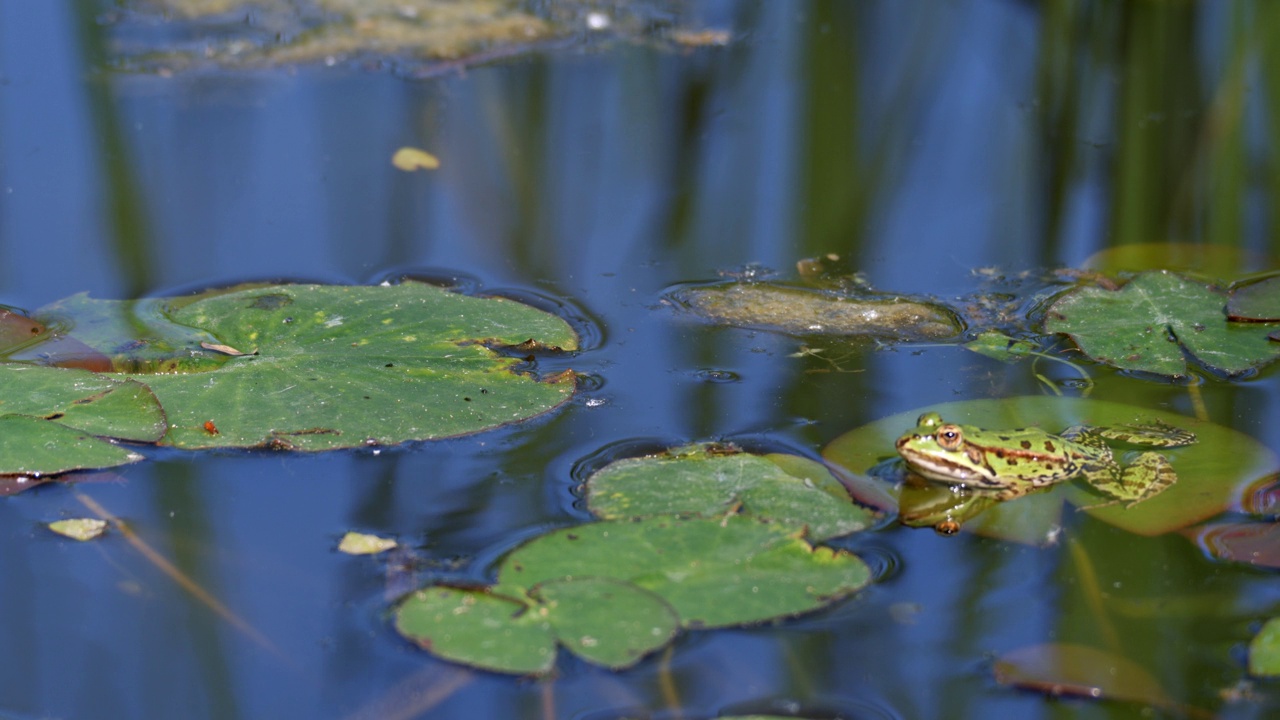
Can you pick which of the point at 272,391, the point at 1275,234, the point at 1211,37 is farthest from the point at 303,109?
the point at 1211,37

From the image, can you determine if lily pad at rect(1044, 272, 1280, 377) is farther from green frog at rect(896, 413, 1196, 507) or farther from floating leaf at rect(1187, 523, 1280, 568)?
floating leaf at rect(1187, 523, 1280, 568)

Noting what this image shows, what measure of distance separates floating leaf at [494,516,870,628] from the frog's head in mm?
492

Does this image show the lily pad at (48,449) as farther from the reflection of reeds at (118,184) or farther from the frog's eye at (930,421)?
the frog's eye at (930,421)

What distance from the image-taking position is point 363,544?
2832 mm

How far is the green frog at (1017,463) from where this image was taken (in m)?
3.06

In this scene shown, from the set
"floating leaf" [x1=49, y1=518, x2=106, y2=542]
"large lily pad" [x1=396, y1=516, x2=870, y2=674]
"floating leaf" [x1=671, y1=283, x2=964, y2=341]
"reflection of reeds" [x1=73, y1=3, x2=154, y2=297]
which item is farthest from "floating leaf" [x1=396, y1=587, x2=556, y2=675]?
"reflection of reeds" [x1=73, y1=3, x2=154, y2=297]

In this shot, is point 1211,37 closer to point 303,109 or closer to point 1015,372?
point 1015,372

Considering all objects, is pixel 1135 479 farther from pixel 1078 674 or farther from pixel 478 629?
pixel 478 629

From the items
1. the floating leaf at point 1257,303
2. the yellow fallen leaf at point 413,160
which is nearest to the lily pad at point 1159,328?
the floating leaf at point 1257,303

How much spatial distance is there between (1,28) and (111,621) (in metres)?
5.25

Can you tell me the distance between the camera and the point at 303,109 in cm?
575

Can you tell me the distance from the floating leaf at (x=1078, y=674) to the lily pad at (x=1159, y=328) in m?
1.54

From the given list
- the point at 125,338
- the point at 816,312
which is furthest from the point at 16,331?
the point at 816,312

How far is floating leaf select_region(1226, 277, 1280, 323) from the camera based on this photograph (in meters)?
3.94
